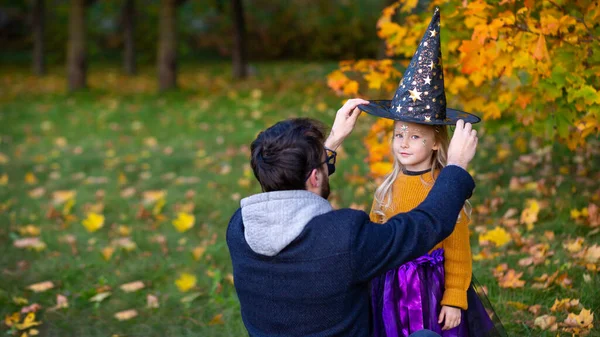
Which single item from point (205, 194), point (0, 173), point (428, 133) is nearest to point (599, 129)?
point (428, 133)

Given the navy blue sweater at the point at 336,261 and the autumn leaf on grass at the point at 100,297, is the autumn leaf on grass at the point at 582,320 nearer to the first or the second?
the navy blue sweater at the point at 336,261

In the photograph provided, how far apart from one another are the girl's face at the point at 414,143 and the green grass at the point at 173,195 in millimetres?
1288

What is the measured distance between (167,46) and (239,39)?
204 cm

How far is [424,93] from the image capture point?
233 cm

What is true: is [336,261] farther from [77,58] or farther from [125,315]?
[77,58]

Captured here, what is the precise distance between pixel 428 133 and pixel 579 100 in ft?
4.28

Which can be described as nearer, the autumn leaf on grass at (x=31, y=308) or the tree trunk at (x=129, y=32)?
the autumn leaf on grass at (x=31, y=308)

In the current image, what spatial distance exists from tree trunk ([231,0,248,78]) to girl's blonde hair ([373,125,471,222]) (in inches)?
497

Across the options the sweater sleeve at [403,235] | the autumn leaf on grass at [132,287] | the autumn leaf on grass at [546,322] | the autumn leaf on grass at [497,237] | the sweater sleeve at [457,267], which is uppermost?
the sweater sleeve at [403,235]

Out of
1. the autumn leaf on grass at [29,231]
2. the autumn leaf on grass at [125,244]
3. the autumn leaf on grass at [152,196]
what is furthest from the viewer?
the autumn leaf on grass at [152,196]

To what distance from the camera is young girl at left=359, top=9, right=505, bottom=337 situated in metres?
2.31

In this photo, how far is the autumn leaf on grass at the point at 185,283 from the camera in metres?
4.34

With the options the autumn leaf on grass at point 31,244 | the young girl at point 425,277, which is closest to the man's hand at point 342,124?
the young girl at point 425,277

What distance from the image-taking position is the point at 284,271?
200cm
